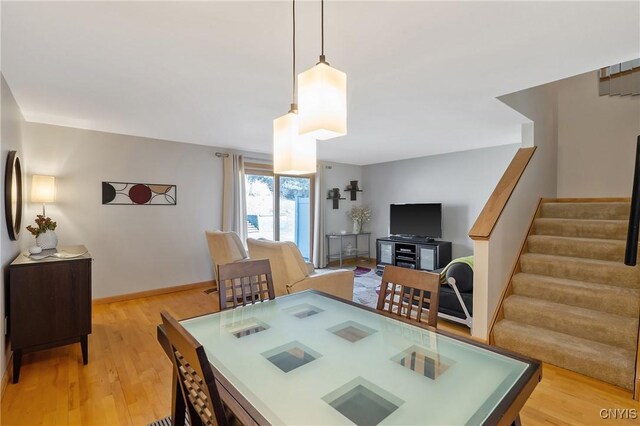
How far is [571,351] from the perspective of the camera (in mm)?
2389

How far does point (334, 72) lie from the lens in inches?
48.7

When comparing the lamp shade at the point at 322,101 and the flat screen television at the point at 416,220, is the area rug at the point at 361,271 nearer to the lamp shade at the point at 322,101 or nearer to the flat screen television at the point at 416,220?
the flat screen television at the point at 416,220

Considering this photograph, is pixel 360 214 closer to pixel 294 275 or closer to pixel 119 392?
pixel 294 275

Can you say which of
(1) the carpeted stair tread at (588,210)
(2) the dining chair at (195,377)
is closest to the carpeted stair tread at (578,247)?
(1) the carpeted stair tread at (588,210)

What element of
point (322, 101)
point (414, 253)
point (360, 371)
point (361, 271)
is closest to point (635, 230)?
point (360, 371)

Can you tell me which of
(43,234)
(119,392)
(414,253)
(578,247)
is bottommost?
(119,392)

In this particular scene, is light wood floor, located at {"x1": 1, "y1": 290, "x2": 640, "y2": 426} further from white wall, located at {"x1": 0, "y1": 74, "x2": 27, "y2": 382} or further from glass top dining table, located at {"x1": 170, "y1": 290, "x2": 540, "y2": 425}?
glass top dining table, located at {"x1": 170, "y1": 290, "x2": 540, "y2": 425}

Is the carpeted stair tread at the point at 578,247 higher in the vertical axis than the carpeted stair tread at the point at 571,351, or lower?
higher

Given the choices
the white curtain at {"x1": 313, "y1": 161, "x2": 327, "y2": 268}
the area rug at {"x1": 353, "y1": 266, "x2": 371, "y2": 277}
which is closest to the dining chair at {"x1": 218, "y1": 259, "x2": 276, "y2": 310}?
the area rug at {"x1": 353, "y1": 266, "x2": 371, "y2": 277}

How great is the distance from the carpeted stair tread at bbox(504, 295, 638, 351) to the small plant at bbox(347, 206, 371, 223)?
4.29 m

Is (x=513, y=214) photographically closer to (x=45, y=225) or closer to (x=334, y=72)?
(x=334, y=72)

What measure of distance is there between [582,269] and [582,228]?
724mm

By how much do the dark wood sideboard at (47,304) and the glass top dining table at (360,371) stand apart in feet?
5.24

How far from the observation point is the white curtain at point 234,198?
507cm
